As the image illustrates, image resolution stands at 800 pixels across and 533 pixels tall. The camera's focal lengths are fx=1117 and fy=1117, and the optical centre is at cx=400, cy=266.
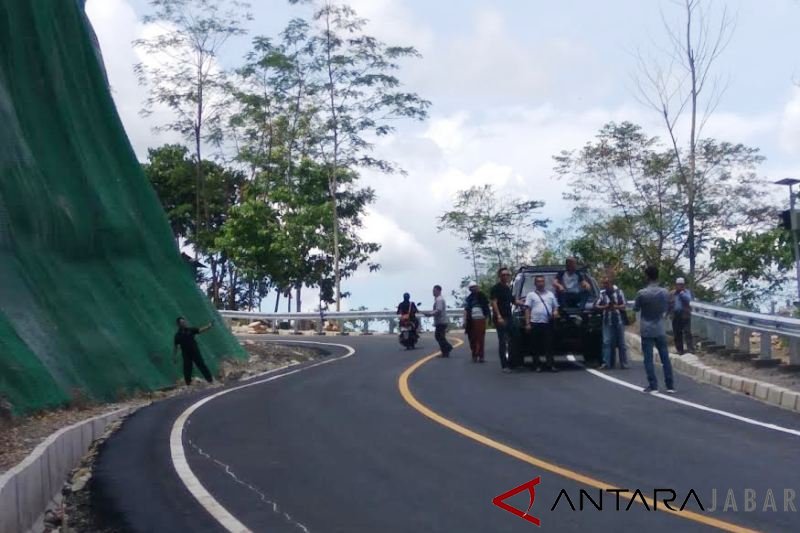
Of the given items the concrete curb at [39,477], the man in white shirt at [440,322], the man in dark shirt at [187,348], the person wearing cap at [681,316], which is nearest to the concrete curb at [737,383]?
the person wearing cap at [681,316]

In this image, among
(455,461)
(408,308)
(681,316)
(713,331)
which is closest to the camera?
(455,461)

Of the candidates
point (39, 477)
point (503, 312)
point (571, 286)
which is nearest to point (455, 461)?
point (39, 477)

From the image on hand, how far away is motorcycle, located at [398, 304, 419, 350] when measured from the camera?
3072cm

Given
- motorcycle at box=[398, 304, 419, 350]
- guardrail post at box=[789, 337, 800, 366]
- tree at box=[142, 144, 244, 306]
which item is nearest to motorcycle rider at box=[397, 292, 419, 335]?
motorcycle at box=[398, 304, 419, 350]

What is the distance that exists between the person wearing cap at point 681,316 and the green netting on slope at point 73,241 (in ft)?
34.6

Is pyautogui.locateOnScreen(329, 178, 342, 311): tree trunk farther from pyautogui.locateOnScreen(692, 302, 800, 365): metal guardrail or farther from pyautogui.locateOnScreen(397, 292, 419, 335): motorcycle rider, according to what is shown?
pyautogui.locateOnScreen(692, 302, 800, 365): metal guardrail

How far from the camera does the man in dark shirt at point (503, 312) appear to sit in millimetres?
21641

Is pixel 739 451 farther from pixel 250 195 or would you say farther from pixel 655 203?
pixel 250 195

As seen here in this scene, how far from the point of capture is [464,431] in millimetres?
13258

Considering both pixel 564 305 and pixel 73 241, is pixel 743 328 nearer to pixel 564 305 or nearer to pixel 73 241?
pixel 564 305

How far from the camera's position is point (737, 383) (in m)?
16.9

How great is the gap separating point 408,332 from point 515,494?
70.0 ft

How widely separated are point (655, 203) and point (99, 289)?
22176mm

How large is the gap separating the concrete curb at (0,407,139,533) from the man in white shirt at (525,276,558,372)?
29.5 feet
